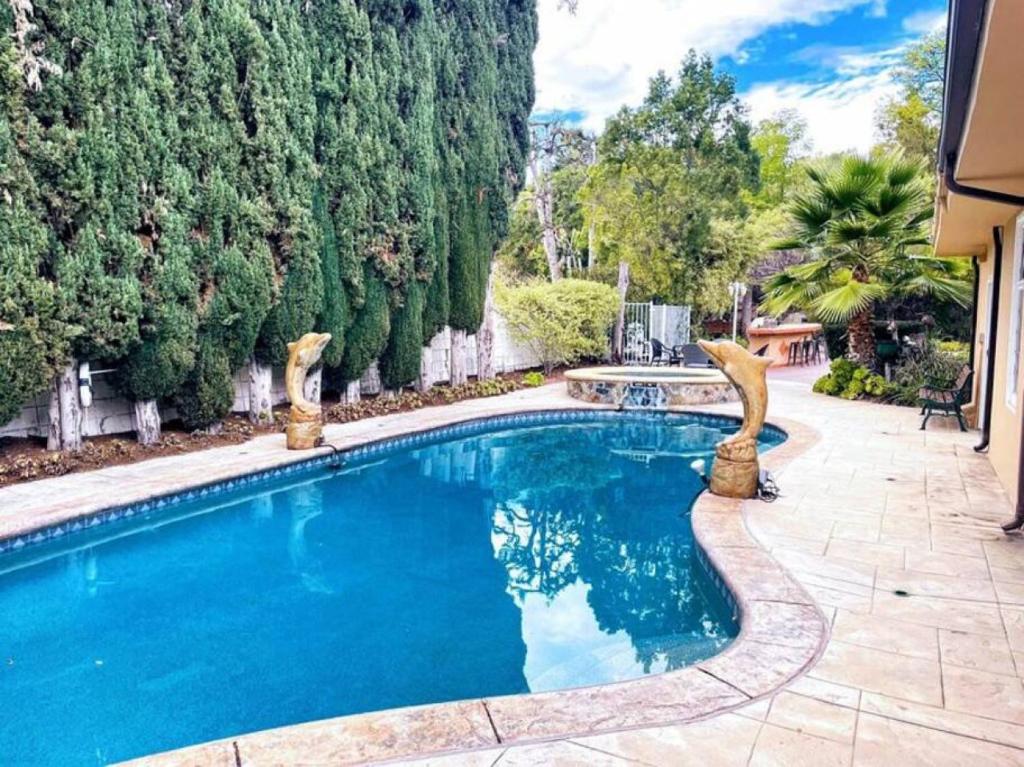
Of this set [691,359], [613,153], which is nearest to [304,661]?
[691,359]

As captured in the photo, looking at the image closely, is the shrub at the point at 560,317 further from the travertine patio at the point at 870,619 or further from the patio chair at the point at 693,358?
the travertine patio at the point at 870,619

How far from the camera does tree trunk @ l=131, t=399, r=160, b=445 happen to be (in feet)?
27.1

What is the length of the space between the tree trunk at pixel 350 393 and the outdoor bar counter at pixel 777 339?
41.6 feet

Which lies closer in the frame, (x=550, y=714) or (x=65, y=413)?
(x=550, y=714)

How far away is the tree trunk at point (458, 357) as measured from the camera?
13.3 m

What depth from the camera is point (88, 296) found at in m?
7.04

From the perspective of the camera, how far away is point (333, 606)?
15.2 ft

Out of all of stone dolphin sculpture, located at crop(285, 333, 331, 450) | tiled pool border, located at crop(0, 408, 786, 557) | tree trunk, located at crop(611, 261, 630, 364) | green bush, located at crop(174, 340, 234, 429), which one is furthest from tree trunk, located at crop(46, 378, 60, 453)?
tree trunk, located at crop(611, 261, 630, 364)

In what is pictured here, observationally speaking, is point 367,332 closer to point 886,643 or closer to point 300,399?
point 300,399

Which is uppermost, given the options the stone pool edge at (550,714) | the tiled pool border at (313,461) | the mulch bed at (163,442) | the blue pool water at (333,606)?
the mulch bed at (163,442)

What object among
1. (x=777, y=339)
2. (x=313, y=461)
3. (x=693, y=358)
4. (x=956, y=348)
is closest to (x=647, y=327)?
(x=693, y=358)

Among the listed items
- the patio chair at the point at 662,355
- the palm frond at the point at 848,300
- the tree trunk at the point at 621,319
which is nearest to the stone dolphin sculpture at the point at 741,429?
the palm frond at the point at 848,300

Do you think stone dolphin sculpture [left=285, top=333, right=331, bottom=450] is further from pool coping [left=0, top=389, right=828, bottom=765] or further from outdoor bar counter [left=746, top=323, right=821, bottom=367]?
outdoor bar counter [left=746, top=323, right=821, bottom=367]

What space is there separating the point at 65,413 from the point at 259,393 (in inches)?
105
